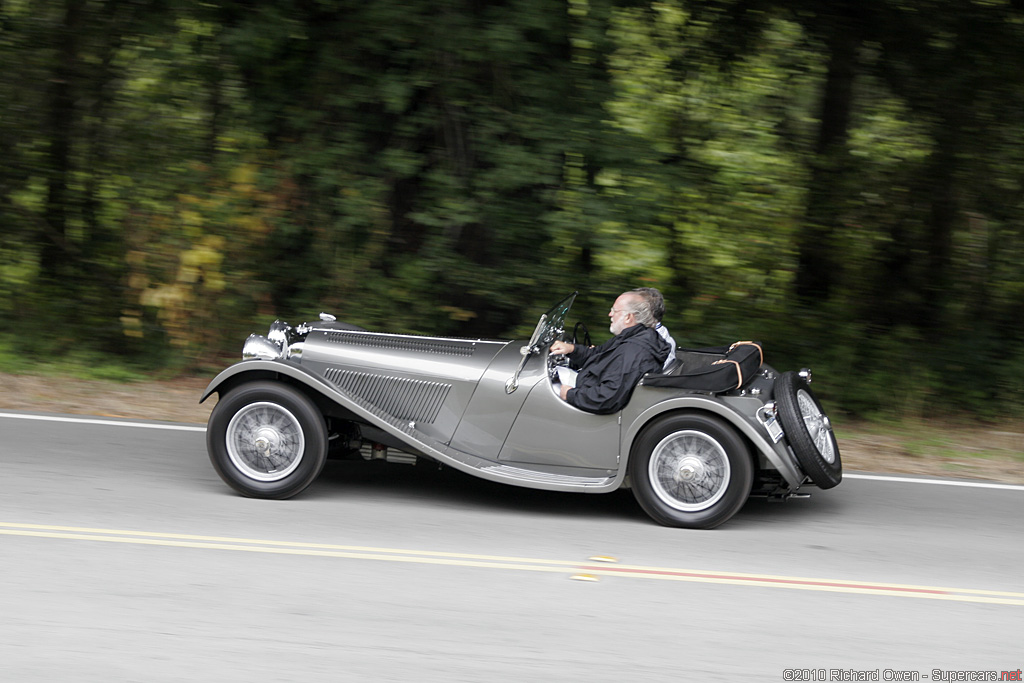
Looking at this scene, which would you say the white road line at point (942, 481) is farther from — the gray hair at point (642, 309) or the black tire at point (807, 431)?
the gray hair at point (642, 309)

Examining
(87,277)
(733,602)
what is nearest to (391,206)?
(87,277)

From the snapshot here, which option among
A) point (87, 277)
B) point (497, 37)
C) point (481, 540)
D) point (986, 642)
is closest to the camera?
point (986, 642)

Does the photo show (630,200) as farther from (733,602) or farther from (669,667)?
(669,667)

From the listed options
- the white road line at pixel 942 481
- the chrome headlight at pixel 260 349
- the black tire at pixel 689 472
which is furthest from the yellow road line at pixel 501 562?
the white road line at pixel 942 481

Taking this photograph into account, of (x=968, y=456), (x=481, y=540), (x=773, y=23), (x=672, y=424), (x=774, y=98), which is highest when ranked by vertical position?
(x=773, y=23)

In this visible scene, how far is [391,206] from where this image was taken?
10.6 metres

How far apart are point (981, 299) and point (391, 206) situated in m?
6.37

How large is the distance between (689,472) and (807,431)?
69cm

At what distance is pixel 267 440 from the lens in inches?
227

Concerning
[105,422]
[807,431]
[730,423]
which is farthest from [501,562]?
[105,422]

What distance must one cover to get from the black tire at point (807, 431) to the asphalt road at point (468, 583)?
1.25 feet

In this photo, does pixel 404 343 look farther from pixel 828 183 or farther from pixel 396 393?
pixel 828 183

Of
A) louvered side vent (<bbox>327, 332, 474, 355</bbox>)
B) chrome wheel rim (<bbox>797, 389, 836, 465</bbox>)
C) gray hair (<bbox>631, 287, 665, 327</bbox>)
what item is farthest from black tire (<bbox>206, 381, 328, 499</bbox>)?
chrome wheel rim (<bbox>797, 389, 836, 465</bbox>)

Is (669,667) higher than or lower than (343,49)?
lower
